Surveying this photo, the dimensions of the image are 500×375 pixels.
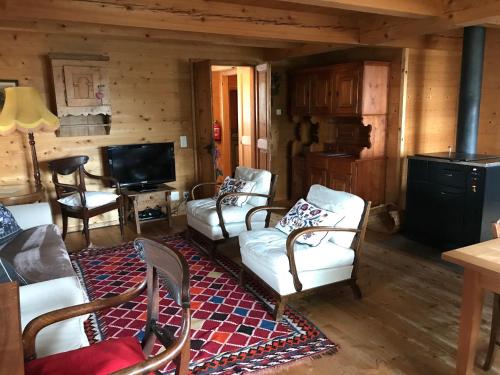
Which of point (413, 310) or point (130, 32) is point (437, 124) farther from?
point (130, 32)

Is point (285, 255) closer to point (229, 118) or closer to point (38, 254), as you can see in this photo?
point (38, 254)

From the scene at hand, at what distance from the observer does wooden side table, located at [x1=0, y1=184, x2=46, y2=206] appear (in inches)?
159

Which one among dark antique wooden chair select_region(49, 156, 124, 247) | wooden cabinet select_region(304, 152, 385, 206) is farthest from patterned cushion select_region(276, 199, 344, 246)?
dark antique wooden chair select_region(49, 156, 124, 247)

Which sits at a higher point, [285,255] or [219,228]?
[285,255]

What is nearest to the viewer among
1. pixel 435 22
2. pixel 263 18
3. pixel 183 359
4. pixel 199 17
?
pixel 183 359

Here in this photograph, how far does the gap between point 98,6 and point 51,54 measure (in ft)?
5.53

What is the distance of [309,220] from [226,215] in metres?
1.10

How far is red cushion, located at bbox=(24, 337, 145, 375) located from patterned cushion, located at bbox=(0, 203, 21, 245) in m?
1.94

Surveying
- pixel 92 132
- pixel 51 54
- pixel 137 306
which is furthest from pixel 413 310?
pixel 51 54

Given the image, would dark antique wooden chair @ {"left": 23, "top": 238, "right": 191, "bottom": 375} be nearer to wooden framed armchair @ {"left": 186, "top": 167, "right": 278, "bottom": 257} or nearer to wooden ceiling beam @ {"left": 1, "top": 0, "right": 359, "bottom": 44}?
wooden framed armchair @ {"left": 186, "top": 167, "right": 278, "bottom": 257}

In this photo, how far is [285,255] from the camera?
279cm

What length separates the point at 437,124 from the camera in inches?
209

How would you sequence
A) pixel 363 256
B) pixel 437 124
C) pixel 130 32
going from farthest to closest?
pixel 437 124, pixel 130 32, pixel 363 256

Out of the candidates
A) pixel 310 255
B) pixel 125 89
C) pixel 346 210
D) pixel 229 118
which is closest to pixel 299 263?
pixel 310 255
